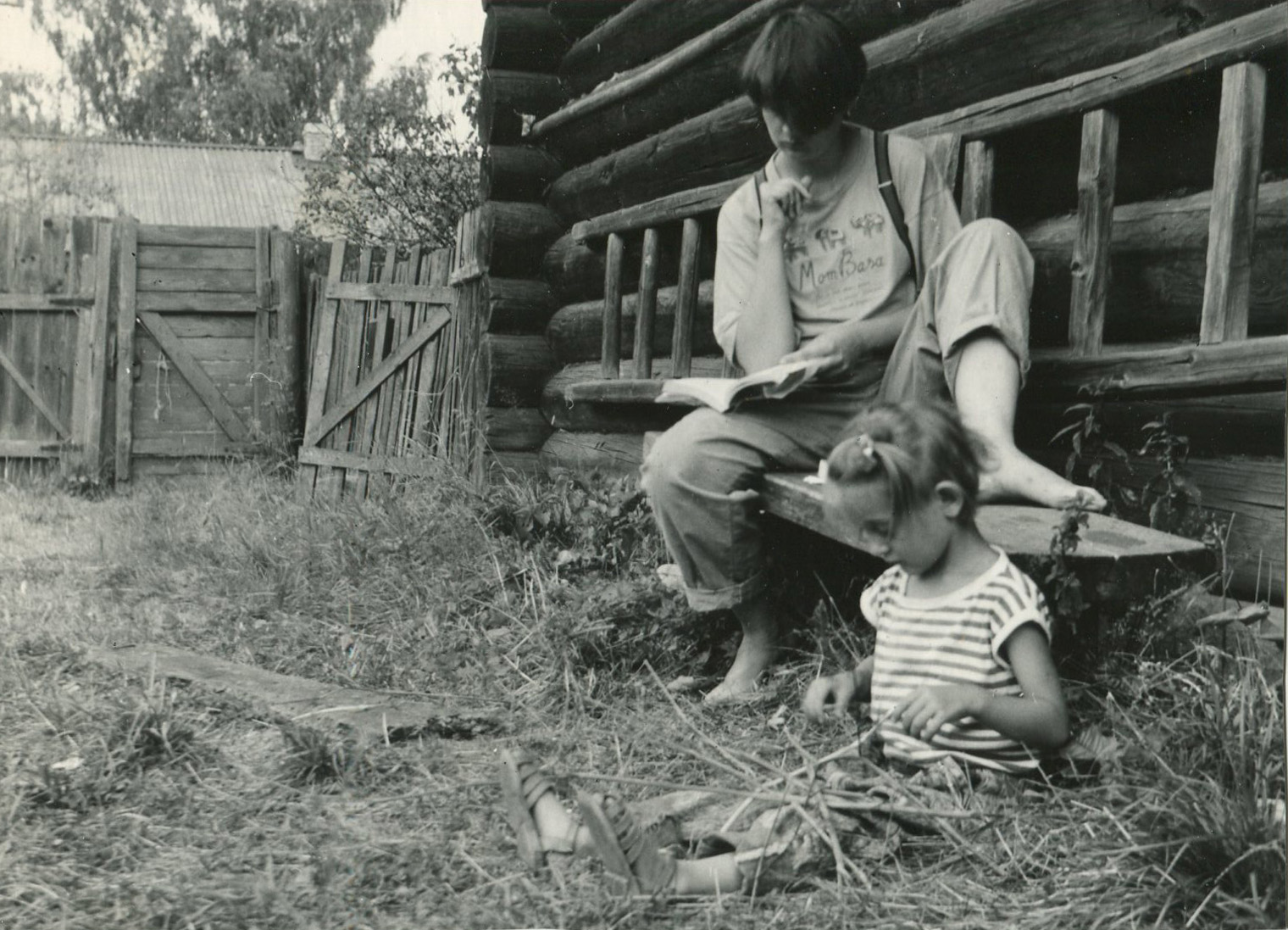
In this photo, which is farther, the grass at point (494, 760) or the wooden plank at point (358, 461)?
the wooden plank at point (358, 461)

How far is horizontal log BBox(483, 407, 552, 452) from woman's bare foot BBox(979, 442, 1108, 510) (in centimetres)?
385

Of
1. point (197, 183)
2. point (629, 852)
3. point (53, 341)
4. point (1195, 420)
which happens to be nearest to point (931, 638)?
point (629, 852)

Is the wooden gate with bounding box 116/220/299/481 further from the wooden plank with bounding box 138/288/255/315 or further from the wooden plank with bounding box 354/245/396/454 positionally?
the wooden plank with bounding box 354/245/396/454

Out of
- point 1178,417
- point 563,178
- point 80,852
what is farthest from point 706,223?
point 80,852

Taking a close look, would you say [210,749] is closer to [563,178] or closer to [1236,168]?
[1236,168]

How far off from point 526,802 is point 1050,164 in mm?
2109

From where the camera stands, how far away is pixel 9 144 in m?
17.2

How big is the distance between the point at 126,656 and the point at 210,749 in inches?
40.8

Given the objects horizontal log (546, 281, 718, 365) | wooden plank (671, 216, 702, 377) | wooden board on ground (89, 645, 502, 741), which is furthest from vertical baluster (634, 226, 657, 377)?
wooden board on ground (89, 645, 502, 741)

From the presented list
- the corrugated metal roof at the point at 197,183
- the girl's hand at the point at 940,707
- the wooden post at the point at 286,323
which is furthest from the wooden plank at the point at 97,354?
the corrugated metal roof at the point at 197,183

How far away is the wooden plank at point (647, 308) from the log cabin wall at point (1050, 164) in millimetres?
185

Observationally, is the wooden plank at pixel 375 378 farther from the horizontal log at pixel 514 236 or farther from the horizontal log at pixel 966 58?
the horizontal log at pixel 966 58

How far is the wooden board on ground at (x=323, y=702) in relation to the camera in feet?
9.64

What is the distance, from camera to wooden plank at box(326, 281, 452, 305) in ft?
26.0
